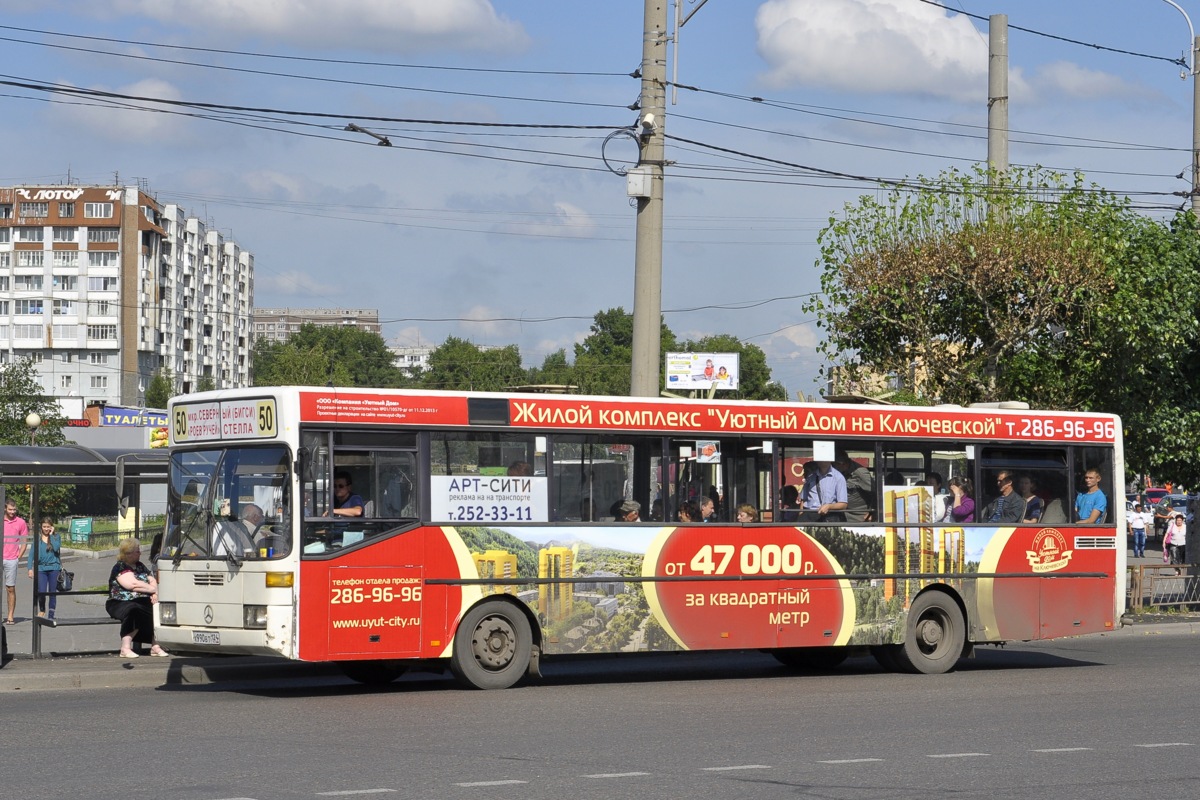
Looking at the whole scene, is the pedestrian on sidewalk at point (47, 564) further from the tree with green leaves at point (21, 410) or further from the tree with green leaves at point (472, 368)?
the tree with green leaves at point (472, 368)

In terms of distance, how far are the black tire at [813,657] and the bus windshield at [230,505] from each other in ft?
20.9

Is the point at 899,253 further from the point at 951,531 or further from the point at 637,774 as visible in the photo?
the point at 637,774

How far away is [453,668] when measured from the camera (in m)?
14.5

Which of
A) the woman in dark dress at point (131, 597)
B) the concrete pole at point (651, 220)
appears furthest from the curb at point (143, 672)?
the concrete pole at point (651, 220)

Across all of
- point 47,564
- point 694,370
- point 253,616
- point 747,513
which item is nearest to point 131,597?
point 47,564

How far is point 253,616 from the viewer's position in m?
13.7

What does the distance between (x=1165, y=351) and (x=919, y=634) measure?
10351mm

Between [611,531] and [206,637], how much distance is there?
3.77 meters

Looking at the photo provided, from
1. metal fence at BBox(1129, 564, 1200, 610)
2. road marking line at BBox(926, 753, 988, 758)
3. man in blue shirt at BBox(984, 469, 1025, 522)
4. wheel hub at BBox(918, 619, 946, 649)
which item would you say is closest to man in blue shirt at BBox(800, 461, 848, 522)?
wheel hub at BBox(918, 619, 946, 649)

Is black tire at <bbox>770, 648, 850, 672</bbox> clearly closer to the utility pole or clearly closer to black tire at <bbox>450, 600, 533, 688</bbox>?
black tire at <bbox>450, 600, 533, 688</bbox>

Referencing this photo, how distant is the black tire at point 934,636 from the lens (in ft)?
56.1

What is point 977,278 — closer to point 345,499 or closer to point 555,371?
point 345,499

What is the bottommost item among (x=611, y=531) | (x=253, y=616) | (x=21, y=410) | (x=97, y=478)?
(x=253, y=616)

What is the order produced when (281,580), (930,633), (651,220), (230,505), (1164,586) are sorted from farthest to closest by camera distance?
(1164,586) < (651,220) < (930,633) < (230,505) < (281,580)
